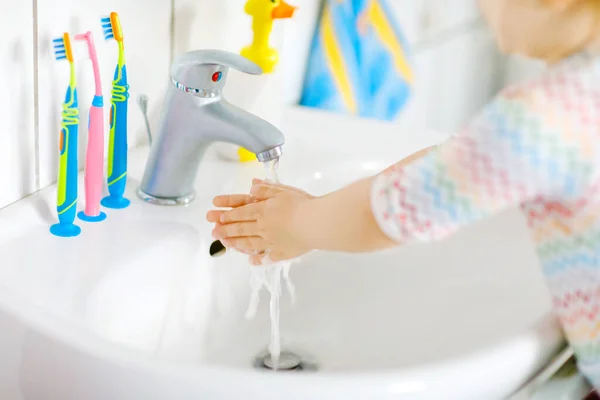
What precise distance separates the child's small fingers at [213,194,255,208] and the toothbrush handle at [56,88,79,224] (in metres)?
0.12

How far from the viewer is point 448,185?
1.59 feet

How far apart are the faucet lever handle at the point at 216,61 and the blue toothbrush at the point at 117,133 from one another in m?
0.05

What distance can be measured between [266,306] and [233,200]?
0.18m

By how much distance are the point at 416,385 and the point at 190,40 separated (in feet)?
1.69

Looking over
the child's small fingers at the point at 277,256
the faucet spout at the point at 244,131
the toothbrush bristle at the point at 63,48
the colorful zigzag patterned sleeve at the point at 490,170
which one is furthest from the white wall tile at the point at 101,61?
the colorful zigzag patterned sleeve at the point at 490,170

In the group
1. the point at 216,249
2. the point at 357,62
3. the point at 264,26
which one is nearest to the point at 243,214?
the point at 216,249

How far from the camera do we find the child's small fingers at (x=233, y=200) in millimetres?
658

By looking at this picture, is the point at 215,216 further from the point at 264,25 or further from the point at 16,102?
the point at 264,25

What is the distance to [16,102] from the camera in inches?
26.3

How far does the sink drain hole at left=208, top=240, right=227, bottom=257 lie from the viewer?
0.75 metres

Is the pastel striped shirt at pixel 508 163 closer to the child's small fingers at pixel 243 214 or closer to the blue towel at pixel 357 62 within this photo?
the child's small fingers at pixel 243 214

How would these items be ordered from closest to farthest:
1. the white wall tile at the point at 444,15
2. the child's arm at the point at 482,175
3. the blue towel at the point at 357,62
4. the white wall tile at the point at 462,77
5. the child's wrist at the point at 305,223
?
the child's arm at the point at 482,175
the child's wrist at the point at 305,223
the blue towel at the point at 357,62
the white wall tile at the point at 444,15
the white wall tile at the point at 462,77

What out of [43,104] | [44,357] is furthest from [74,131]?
[44,357]

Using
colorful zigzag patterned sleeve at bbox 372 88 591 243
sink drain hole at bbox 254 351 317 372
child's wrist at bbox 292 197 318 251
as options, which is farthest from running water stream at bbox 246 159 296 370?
colorful zigzag patterned sleeve at bbox 372 88 591 243
